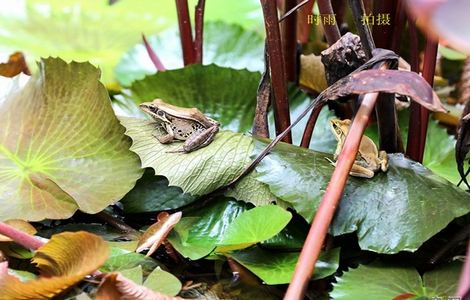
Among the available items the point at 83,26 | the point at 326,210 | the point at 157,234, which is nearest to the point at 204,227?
the point at 157,234

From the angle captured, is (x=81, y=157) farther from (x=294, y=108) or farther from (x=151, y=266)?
(x=294, y=108)

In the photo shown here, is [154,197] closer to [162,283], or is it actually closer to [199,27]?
[162,283]

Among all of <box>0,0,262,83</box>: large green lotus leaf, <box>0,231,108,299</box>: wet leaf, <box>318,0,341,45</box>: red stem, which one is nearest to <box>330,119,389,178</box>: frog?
<box>318,0,341,45</box>: red stem

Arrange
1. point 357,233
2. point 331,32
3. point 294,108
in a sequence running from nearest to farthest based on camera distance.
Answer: point 357,233 → point 331,32 → point 294,108

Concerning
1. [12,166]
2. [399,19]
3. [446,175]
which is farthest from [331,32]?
[12,166]

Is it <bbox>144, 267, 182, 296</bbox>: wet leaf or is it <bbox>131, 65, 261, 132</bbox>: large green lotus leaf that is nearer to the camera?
<bbox>144, 267, 182, 296</bbox>: wet leaf

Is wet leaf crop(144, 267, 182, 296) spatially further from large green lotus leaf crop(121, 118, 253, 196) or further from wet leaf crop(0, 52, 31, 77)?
wet leaf crop(0, 52, 31, 77)

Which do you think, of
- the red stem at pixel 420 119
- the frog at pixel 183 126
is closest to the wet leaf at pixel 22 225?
the frog at pixel 183 126
